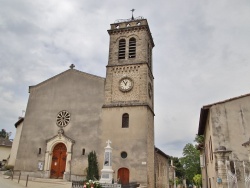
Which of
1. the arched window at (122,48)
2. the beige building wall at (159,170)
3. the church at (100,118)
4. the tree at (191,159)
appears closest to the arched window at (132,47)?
the church at (100,118)

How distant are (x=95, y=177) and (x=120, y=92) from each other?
25.8 feet

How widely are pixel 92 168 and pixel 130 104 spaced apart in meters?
6.37

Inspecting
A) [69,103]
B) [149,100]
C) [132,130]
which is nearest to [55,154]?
[69,103]

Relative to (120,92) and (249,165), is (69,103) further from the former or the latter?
(249,165)

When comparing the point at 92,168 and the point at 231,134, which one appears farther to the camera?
the point at 92,168

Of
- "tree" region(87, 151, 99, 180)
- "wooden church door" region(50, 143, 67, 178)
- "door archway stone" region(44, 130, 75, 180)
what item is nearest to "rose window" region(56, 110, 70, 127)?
"door archway stone" region(44, 130, 75, 180)

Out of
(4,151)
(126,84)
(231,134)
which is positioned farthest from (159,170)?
(4,151)

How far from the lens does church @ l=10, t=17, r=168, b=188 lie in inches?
813

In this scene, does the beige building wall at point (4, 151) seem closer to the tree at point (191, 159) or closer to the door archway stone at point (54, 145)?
the door archway stone at point (54, 145)

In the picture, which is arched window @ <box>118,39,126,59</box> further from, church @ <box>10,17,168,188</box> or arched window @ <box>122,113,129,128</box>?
arched window @ <box>122,113,129,128</box>

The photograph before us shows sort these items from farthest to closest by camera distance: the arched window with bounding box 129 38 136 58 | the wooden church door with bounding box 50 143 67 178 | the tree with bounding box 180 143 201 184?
1. the tree with bounding box 180 143 201 184
2. the arched window with bounding box 129 38 136 58
3. the wooden church door with bounding box 50 143 67 178

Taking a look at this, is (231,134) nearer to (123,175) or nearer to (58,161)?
(123,175)

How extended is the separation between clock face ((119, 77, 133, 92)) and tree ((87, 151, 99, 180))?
648cm

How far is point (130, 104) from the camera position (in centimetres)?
2191
